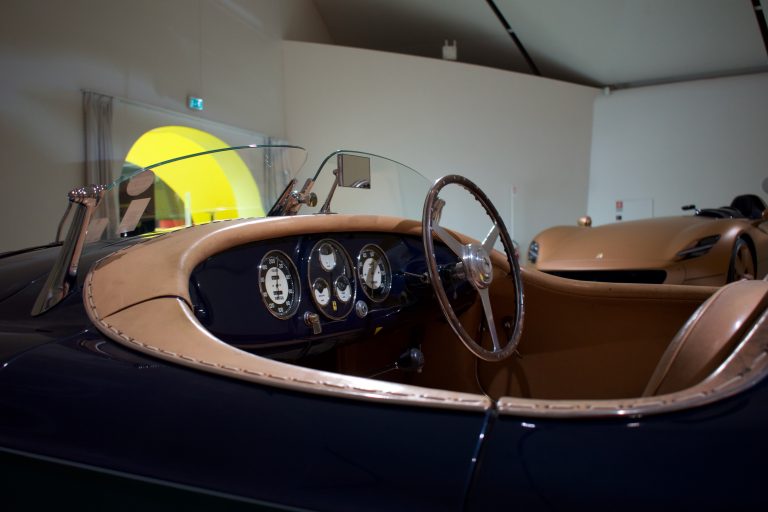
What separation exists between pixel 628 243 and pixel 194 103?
5176 mm

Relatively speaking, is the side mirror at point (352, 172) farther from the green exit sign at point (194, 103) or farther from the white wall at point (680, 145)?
the white wall at point (680, 145)

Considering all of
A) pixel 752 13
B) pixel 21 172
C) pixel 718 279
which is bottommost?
pixel 718 279

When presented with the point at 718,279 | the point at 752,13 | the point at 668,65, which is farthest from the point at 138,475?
the point at 668,65

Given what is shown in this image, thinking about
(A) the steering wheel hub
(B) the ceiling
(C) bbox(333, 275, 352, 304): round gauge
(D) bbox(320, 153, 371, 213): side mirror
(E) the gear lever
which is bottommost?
(E) the gear lever

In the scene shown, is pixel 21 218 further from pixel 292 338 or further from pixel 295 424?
pixel 295 424

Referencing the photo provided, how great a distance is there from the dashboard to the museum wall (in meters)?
4.45

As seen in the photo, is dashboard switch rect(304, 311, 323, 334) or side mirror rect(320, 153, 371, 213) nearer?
dashboard switch rect(304, 311, 323, 334)

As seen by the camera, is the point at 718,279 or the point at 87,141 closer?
the point at 718,279

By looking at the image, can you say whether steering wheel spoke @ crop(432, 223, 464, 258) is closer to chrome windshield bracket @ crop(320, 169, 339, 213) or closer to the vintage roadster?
the vintage roadster

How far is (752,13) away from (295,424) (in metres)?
9.55

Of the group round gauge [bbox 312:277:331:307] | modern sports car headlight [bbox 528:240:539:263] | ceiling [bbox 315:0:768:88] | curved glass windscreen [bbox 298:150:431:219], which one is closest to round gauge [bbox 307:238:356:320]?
round gauge [bbox 312:277:331:307]

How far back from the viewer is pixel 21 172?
497cm

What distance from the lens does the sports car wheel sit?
4.02m

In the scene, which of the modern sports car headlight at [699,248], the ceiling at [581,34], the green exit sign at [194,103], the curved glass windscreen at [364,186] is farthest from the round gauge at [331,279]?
the ceiling at [581,34]
